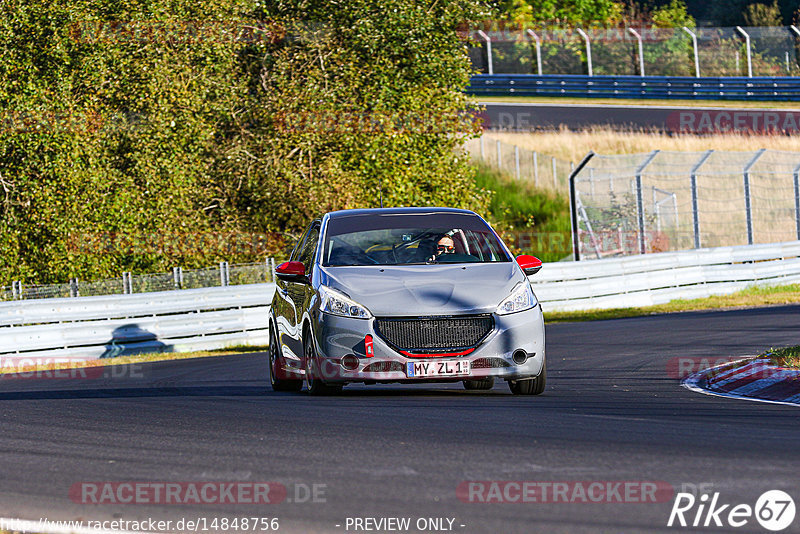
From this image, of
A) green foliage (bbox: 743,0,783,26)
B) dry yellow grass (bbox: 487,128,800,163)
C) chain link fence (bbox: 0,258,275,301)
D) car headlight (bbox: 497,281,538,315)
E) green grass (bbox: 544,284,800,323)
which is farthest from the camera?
green foliage (bbox: 743,0,783,26)

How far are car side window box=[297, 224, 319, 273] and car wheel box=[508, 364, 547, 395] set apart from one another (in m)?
2.13

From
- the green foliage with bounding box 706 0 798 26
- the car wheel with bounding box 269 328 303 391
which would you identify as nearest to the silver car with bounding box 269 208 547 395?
the car wheel with bounding box 269 328 303 391

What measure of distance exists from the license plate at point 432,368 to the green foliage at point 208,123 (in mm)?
16801

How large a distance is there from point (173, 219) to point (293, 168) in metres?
3.46

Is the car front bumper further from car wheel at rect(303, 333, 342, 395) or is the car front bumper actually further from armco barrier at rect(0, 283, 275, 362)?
armco barrier at rect(0, 283, 275, 362)

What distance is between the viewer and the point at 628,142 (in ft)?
147

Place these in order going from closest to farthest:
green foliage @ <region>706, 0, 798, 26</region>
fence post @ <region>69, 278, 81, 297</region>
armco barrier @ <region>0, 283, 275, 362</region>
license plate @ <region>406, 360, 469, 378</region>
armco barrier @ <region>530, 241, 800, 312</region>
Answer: license plate @ <region>406, 360, 469, 378</region> < armco barrier @ <region>0, 283, 275, 362</region> < fence post @ <region>69, 278, 81, 297</region> < armco barrier @ <region>530, 241, 800, 312</region> < green foliage @ <region>706, 0, 798, 26</region>

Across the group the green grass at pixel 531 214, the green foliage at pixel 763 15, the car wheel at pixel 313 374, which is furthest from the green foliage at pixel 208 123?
the green foliage at pixel 763 15

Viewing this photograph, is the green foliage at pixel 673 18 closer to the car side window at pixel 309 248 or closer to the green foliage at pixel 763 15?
the green foliage at pixel 763 15

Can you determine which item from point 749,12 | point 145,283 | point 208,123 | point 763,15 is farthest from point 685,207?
point 749,12

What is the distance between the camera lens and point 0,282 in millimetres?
26172

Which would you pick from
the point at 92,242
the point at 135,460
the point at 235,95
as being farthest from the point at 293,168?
the point at 135,460

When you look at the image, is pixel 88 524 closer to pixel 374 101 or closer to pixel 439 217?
pixel 439 217

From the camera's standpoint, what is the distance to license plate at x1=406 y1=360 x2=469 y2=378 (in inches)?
415
